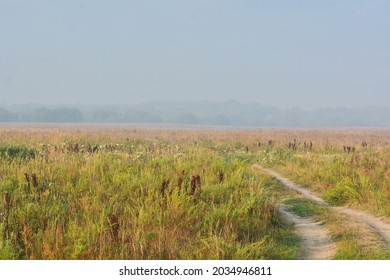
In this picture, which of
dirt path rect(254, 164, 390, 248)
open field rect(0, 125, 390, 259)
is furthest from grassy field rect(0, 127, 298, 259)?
dirt path rect(254, 164, 390, 248)

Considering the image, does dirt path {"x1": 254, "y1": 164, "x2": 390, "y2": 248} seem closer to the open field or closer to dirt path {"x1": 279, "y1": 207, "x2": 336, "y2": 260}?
the open field

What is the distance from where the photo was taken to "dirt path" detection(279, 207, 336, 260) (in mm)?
7090

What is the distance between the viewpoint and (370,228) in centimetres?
855

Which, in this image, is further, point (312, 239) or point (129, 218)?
point (312, 239)

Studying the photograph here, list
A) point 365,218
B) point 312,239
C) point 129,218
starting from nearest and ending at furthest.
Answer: point 129,218
point 312,239
point 365,218

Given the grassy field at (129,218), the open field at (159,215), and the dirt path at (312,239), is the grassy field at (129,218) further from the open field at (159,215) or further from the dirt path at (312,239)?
the dirt path at (312,239)

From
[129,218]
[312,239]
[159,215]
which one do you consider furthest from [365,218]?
[129,218]

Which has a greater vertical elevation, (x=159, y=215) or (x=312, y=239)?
(x=159, y=215)

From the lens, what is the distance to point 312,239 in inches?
318

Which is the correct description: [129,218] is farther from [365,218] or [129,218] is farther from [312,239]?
[365,218]

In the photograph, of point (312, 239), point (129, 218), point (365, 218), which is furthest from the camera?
point (365, 218)

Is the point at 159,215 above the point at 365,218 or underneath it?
above
